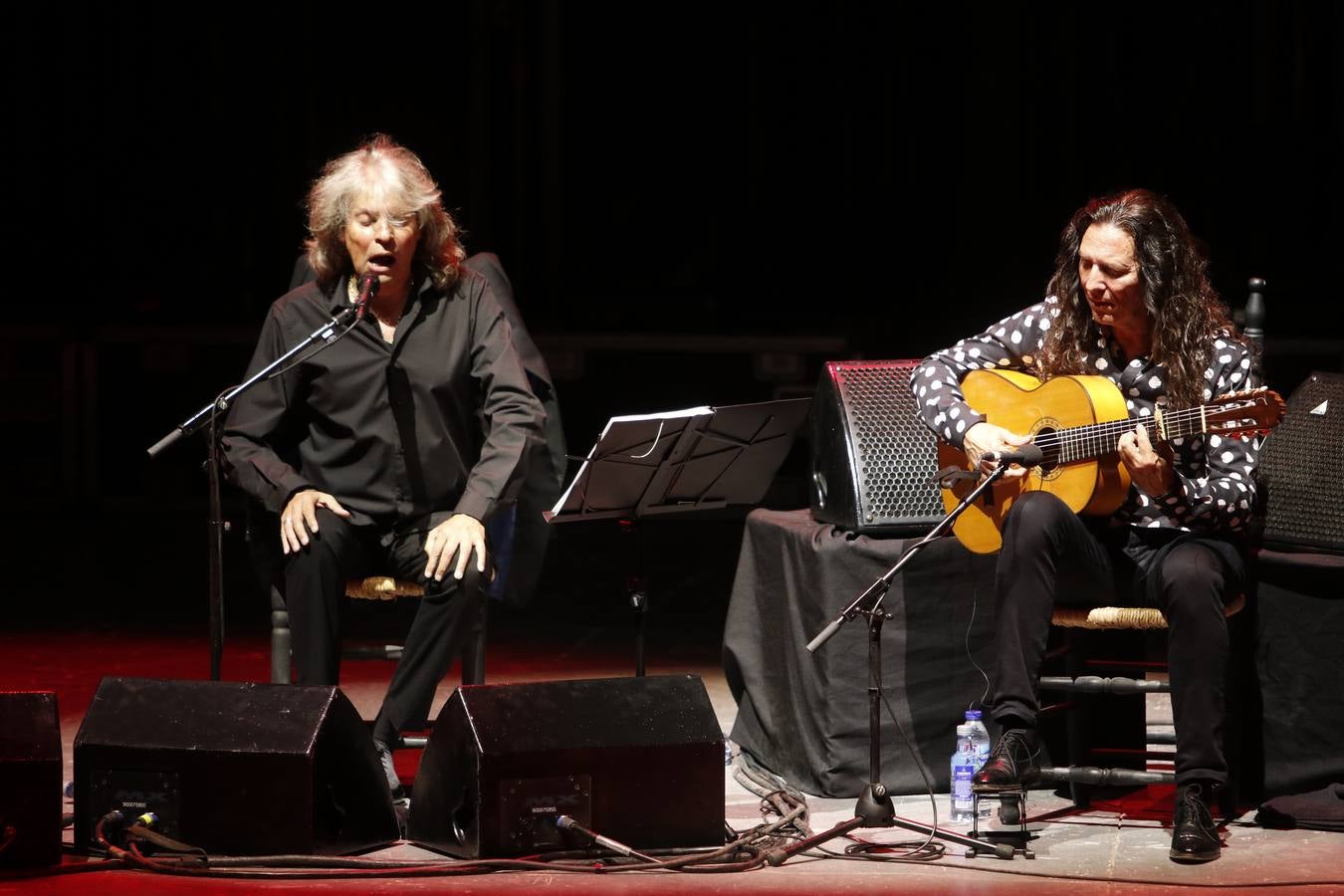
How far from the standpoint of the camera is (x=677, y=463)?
404cm

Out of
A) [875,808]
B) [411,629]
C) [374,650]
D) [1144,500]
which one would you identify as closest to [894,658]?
A: [875,808]

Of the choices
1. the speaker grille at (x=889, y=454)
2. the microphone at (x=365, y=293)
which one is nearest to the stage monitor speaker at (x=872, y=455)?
the speaker grille at (x=889, y=454)

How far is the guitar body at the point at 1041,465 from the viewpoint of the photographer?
3.98 metres

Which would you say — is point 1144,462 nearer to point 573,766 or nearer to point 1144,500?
point 1144,500

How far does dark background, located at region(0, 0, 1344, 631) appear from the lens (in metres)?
9.21

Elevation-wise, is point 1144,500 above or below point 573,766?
above

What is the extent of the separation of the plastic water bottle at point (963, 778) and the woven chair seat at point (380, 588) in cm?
131

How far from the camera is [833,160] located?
31.6 ft

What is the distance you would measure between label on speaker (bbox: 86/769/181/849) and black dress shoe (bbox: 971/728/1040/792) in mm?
1659

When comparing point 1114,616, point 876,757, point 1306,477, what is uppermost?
point 1306,477

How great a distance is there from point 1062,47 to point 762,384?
232cm

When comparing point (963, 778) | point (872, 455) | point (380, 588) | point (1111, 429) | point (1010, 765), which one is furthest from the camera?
point (872, 455)

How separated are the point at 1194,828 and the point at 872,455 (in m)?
1.19

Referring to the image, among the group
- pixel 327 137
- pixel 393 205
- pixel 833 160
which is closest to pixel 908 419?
pixel 393 205
